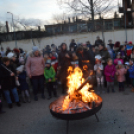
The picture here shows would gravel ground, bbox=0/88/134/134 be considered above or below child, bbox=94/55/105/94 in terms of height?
below

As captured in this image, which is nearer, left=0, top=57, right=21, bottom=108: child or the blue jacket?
left=0, top=57, right=21, bottom=108: child

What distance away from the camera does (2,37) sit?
105ft

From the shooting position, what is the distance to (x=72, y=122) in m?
4.05

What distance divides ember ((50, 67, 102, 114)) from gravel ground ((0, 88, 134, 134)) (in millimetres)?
659

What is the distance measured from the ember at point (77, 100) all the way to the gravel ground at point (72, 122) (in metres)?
0.66

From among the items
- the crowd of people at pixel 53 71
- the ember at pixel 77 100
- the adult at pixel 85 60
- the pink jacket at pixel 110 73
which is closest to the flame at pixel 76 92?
the ember at pixel 77 100

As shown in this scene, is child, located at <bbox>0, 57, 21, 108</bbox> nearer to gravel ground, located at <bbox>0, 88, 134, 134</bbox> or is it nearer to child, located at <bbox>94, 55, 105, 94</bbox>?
gravel ground, located at <bbox>0, 88, 134, 134</bbox>

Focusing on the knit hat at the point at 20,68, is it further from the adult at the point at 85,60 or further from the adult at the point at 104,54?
the adult at the point at 104,54

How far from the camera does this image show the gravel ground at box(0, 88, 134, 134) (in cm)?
363

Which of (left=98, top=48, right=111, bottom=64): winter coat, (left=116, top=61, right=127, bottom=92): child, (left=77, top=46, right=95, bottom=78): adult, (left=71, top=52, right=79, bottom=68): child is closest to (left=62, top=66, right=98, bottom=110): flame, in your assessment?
(left=77, top=46, right=95, bottom=78): adult

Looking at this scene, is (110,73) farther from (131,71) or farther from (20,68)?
(20,68)

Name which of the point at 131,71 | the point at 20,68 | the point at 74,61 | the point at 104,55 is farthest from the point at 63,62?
the point at 131,71

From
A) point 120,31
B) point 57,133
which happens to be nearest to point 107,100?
point 57,133

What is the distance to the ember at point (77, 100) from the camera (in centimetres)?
328
